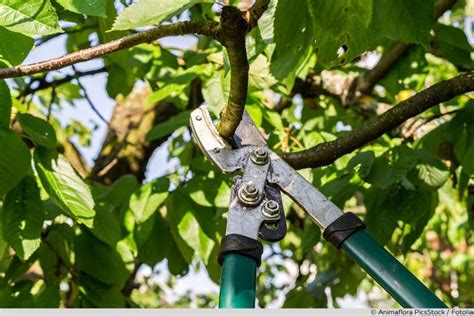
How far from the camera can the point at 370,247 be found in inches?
43.3

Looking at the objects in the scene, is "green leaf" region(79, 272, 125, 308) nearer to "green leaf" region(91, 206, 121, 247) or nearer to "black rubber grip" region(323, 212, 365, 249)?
"green leaf" region(91, 206, 121, 247)

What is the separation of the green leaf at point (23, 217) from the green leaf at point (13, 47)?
61 centimetres

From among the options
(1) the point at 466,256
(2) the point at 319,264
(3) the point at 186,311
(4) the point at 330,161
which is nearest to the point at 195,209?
(4) the point at 330,161

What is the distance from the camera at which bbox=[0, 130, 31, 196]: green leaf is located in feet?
5.31

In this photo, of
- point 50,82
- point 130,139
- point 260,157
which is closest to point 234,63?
point 260,157

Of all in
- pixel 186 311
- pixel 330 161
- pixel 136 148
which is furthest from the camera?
pixel 136 148

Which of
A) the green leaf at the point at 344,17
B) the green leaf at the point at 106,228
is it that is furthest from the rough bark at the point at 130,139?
the green leaf at the point at 344,17

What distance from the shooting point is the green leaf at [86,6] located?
1.17 m

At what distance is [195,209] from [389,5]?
1170 mm

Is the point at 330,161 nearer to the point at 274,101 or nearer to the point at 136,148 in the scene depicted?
the point at 274,101

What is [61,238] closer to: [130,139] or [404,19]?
[130,139]

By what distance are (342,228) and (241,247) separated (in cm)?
15

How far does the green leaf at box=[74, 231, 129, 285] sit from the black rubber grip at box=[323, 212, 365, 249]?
1129 mm

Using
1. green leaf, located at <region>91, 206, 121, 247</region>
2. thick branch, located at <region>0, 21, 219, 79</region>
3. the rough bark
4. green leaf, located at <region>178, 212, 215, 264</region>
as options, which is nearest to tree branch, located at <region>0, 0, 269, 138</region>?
thick branch, located at <region>0, 21, 219, 79</region>
